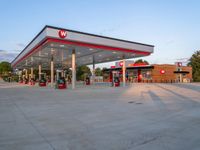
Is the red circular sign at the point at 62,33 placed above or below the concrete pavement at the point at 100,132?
above

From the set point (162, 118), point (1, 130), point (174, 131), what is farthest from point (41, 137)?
point (162, 118)

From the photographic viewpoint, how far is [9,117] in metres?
7.01

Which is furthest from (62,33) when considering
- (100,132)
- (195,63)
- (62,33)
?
(195,63)

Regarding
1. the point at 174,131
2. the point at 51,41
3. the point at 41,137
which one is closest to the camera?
the point at 41,137

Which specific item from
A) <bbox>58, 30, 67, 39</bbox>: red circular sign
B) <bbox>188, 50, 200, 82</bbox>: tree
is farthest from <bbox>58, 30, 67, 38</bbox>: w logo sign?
<bbox>188, 50, 200, 82</bbox>: tree

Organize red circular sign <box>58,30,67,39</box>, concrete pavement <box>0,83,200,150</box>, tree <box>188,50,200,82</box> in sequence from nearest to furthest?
concrete pavement <box>0,83,200,150</box>, red circular sign <box>58,30,67,39</box>, tree <box>188,50,200,82</box>

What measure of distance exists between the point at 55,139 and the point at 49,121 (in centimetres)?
186

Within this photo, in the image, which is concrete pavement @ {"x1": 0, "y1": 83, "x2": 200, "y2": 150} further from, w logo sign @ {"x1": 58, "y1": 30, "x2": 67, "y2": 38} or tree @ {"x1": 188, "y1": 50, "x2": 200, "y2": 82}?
tree @ {"x1": 188, "y1": 50, "x2": 200, "y2": 82}

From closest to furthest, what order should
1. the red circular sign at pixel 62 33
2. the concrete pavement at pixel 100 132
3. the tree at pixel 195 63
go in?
the concrete pavement at pixel 100 132 → the red circular sign at pixel 62 33 → the tree at pixel 195 63

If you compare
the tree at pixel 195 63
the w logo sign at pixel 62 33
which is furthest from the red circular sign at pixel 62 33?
the tree at pixel 195 63

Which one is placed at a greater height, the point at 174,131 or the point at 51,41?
the point at 51,41

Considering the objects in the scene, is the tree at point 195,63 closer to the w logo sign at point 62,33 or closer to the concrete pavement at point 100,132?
the w logo sign at point 62,33

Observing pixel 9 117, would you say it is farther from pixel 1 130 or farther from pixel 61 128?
pixel 61 128

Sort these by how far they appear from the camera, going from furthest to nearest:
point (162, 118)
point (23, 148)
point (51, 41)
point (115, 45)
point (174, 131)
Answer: point (115, 45), point (51, 41), point (162, 118), point (174, 131), point (23, 148)
